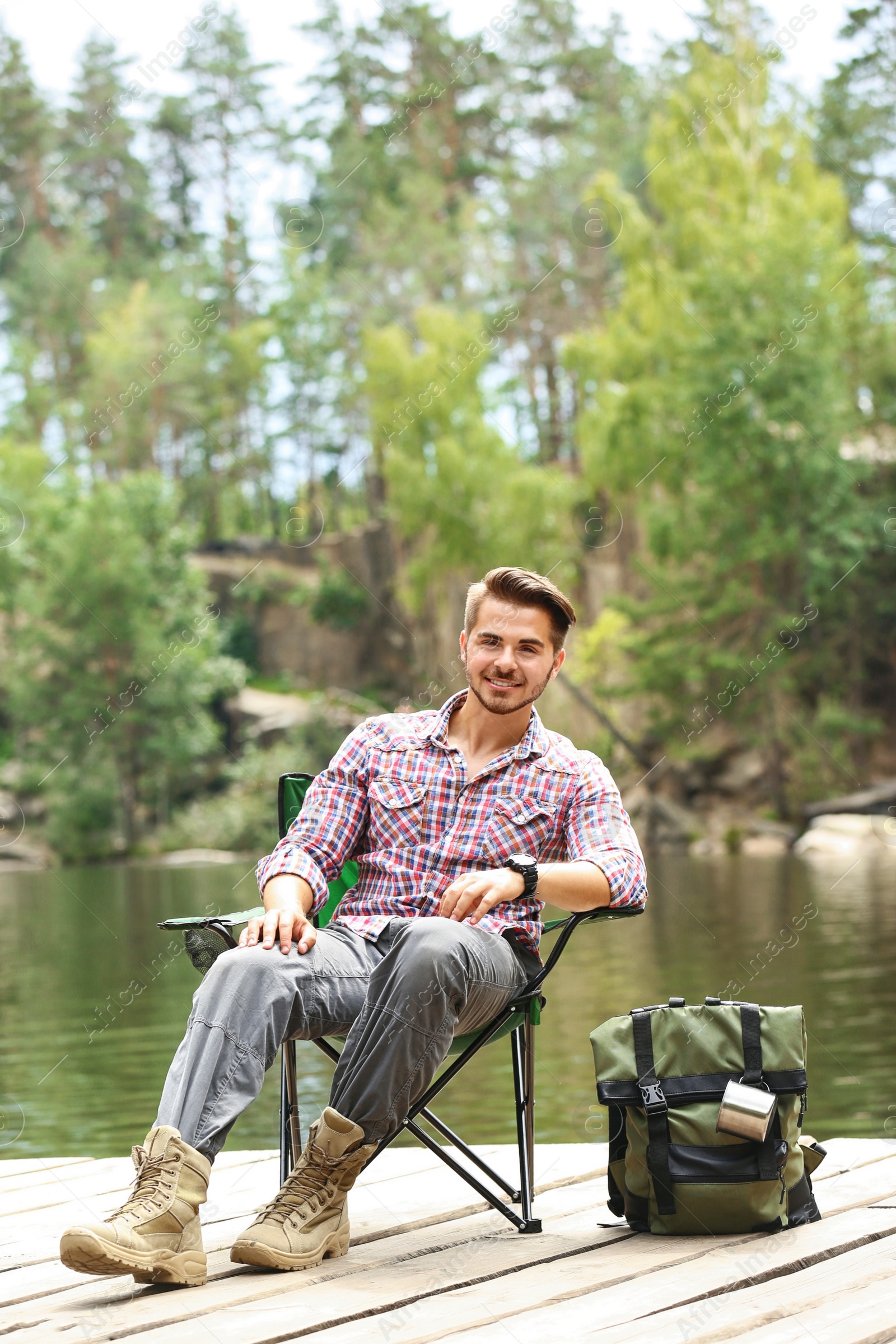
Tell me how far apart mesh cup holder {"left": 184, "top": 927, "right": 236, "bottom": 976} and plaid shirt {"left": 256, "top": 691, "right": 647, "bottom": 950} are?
5.5 inches

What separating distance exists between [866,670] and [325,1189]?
24492mm

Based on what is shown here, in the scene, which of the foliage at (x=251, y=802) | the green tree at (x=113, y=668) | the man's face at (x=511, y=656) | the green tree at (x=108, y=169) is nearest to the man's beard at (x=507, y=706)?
the man's face at (x=511, y=656)

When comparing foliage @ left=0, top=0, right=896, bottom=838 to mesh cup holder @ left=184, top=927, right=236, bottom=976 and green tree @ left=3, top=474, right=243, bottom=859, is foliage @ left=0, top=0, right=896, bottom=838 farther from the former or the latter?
mesh cup holder @ left=184, top=927, right=236, bottom=976

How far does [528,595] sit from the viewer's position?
9.30ft

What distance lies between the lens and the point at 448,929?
2443 mm

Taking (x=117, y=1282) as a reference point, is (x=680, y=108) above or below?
above

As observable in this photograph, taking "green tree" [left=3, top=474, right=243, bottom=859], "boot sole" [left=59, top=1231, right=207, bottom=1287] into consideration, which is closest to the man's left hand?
"boot sole" [left=59, top=1231, right=207, bottom=1287]

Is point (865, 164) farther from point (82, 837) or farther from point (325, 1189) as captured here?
point (325, 1189)

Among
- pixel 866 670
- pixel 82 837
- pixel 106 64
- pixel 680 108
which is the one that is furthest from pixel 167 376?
pixel 866 670

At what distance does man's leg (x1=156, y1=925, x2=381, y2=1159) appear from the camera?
2.31 m

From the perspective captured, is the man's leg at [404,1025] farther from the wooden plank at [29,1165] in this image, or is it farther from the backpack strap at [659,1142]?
the wooden plank at [29,1165]

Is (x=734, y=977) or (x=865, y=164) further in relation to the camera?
(x=865, y=164)

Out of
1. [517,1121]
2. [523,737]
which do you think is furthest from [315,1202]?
[523,737]

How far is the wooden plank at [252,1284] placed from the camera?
6.97 ft
